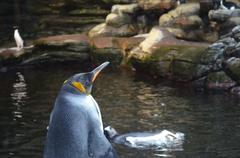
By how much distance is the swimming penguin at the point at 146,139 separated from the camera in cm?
827

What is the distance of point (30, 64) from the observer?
16.9 m

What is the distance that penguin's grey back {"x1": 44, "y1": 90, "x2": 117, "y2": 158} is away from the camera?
3.73m

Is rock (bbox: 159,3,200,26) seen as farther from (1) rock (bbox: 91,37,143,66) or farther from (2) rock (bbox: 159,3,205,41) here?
(1) rock (bbox: 91,37,143,66)

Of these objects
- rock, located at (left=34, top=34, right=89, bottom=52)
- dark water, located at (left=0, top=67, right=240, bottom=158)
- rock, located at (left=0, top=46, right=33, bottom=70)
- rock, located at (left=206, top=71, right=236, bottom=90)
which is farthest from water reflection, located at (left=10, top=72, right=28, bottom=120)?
rock, located at (left=206, top=71, right=236, bottom=90)

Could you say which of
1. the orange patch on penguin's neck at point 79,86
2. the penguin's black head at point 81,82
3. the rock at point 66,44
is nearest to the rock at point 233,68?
the rock at point 66,44

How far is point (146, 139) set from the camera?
27.3ft

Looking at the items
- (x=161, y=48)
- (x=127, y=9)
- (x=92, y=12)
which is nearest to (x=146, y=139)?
(x=161, y=48)

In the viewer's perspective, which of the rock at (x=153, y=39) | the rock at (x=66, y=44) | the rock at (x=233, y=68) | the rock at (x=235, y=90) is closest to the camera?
the rock at (x=235, y=90)

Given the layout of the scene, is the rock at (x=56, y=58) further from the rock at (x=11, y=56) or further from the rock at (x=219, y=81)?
the rock at (x=219, y=81)

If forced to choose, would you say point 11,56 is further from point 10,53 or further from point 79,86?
point 79,86

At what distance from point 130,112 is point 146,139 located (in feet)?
7.86

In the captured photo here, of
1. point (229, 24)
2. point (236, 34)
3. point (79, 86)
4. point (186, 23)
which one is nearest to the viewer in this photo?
point (79, 86)

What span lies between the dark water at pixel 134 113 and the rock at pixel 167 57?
55 centimetres

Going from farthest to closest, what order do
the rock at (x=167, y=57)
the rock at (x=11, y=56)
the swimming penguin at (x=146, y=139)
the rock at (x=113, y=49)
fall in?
the rock at (x=11, y=56), the rock at (x=113, y=49), the rock at (x=167, y=57), the swimming penguin at (x=146, y=139)
